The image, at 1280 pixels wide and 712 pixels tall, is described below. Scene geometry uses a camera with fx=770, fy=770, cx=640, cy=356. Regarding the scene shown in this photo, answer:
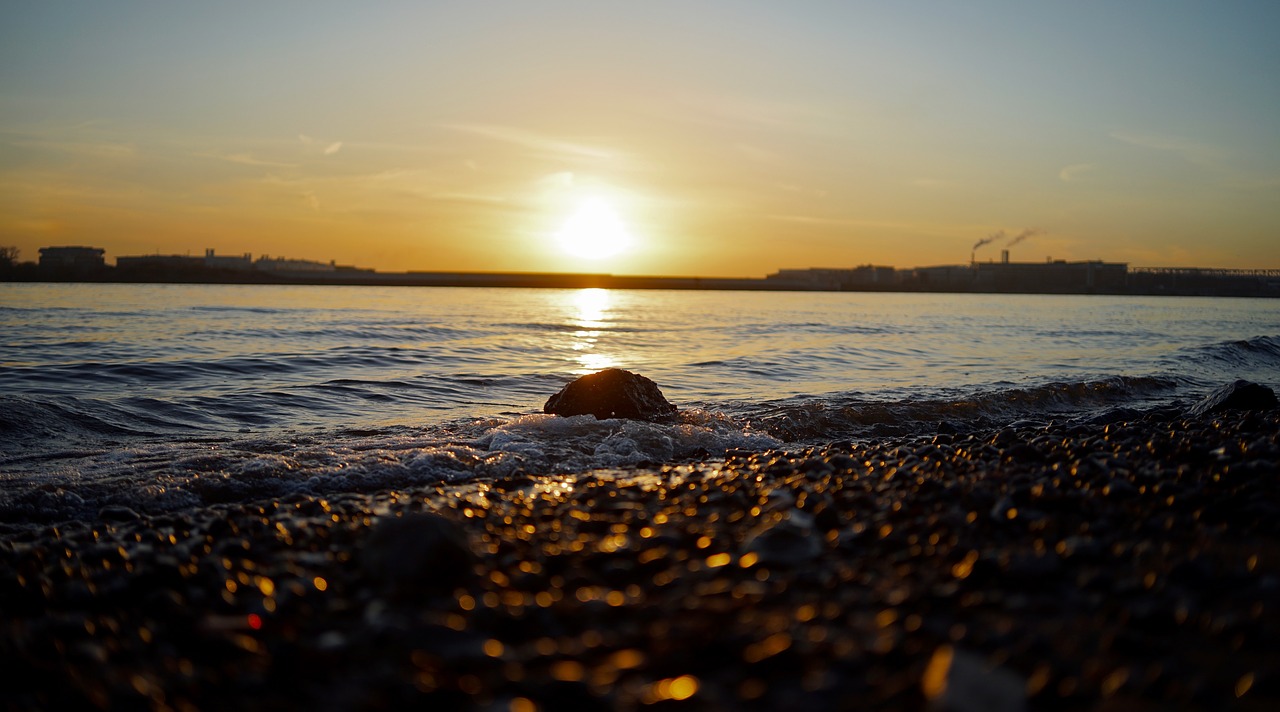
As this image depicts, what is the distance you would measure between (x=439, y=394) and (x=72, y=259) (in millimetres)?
147937

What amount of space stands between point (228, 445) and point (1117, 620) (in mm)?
8943

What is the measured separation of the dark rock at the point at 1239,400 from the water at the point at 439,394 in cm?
167

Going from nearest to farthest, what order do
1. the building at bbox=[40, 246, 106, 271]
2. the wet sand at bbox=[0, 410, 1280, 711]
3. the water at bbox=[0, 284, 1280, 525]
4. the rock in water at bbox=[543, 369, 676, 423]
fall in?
the wet sand at bbox=[0, 410, 1280, 711], the water at bbox=[0, 284, 1280, 525], the rock in water at bbox=[543, 369, 676, 423], the building at bbox=[40, 246, 106, 271]

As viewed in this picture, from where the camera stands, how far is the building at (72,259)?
114 meters

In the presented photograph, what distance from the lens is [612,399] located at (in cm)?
1030

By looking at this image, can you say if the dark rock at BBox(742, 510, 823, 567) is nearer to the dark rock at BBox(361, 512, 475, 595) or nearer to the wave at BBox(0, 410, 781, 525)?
the dark rock at BBox(361, 512, 475, 595)

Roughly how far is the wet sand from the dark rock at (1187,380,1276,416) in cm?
A: 656

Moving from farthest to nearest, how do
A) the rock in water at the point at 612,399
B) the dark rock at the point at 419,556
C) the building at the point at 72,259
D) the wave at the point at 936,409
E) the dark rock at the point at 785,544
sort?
the building at the point at 72,259
the wave at the point at 936,409
the rock in water at the point at 612,399
the dark rock at the point at 785,544
the dark rock at the point at 419,556

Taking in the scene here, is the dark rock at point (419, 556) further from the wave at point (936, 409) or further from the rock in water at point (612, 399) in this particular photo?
the wave at point (936, 409)

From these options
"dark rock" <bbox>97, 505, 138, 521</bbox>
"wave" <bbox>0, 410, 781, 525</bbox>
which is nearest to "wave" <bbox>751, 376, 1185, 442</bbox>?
"wave" <bbox>0, 410, 781, 525</bbox>

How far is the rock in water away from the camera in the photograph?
404 inches

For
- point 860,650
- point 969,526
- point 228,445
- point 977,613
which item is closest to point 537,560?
point 860,650

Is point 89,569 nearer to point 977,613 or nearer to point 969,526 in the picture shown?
point 977,613

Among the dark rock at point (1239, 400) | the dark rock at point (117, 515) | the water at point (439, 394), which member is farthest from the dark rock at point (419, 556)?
the dark rock at point (1239, 400)
